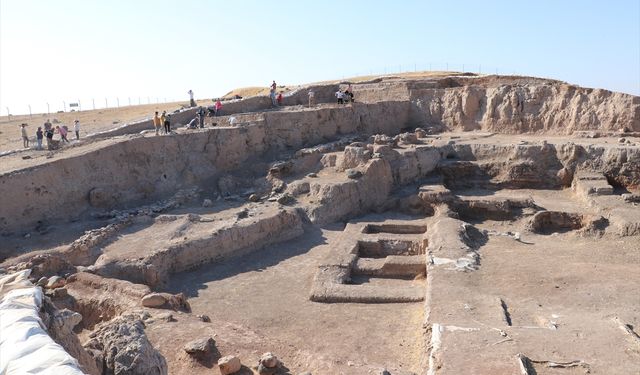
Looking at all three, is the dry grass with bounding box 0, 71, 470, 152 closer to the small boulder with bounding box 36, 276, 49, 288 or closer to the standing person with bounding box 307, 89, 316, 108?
the standing person with bounding box 307, 89, 316, 108

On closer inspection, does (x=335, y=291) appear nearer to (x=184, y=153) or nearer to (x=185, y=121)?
(x=184, y=153)

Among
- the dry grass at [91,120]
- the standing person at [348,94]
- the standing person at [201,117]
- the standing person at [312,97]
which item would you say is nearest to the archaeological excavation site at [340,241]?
the standing person at [201,117]

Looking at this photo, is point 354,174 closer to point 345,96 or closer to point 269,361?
point 345,96

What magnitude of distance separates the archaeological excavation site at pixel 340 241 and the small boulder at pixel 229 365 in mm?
28

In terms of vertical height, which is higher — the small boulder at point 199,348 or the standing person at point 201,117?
the standing person at point 201,117

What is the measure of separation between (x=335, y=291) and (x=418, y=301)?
5.14 ft

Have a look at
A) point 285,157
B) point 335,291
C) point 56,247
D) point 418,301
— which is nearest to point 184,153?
point 285,157

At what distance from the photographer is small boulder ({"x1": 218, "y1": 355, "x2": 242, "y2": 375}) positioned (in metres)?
6.34

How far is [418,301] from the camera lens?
9.47m

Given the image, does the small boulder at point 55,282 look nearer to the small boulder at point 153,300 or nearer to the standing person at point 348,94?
the small boulder at point 153,300

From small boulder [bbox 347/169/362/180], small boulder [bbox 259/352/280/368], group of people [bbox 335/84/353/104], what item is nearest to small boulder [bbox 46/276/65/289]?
small boulder [bbox 259/352/280/368]

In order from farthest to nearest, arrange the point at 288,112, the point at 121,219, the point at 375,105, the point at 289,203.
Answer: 1. the point at 375,105
2. the point at 288,112
3. the point at 289,203
4. the point at 121,219

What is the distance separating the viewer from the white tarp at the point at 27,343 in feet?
10.1

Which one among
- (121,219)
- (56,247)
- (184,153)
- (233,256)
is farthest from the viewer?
(184,153)
